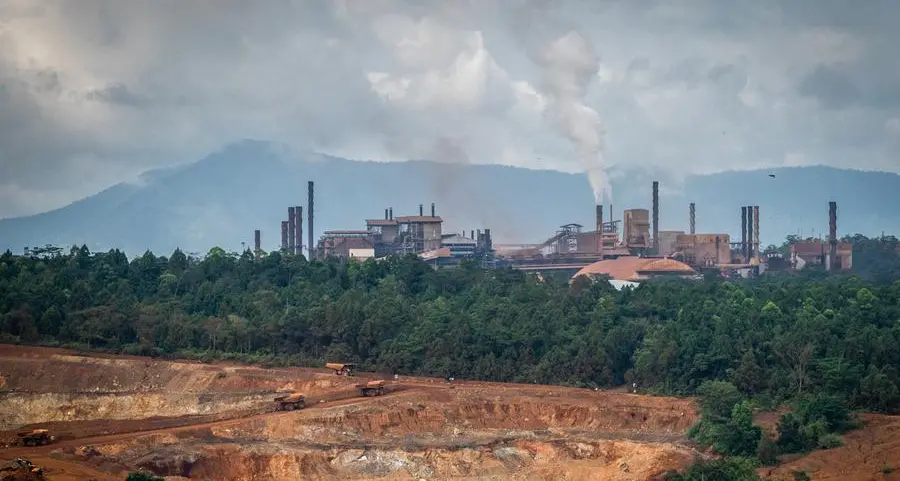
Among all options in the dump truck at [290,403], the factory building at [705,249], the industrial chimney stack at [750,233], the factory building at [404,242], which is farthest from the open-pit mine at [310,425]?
the industrial chimney stack at [750,233]

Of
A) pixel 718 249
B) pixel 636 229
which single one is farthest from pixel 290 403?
pixel 718 249

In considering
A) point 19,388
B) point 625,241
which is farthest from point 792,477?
point 625,241

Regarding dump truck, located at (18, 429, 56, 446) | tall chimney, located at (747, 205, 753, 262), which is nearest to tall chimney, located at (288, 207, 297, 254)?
tall chimney, located at (747, 205, 753, 262)

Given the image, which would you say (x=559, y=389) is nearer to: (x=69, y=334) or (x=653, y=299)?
(x=653, y=299)

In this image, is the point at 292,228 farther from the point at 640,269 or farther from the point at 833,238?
the point at 833,238

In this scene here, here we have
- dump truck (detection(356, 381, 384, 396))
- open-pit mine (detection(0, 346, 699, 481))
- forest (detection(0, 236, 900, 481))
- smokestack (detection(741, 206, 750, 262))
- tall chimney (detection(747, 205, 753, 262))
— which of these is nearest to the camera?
open-pit mine (detection(0, 346, 699, 481))

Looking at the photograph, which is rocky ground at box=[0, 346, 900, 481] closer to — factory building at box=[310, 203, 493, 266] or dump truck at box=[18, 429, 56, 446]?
dump truck at box=[18, 429, 56, 446]

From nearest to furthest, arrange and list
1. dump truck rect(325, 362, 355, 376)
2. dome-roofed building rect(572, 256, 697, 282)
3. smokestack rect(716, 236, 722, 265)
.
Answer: dump truck rect(325, 362, 355, 376)
dome-roofed building rect(572, 256, 697, 282)
smokestack rect(716, 236, 722, 265)
